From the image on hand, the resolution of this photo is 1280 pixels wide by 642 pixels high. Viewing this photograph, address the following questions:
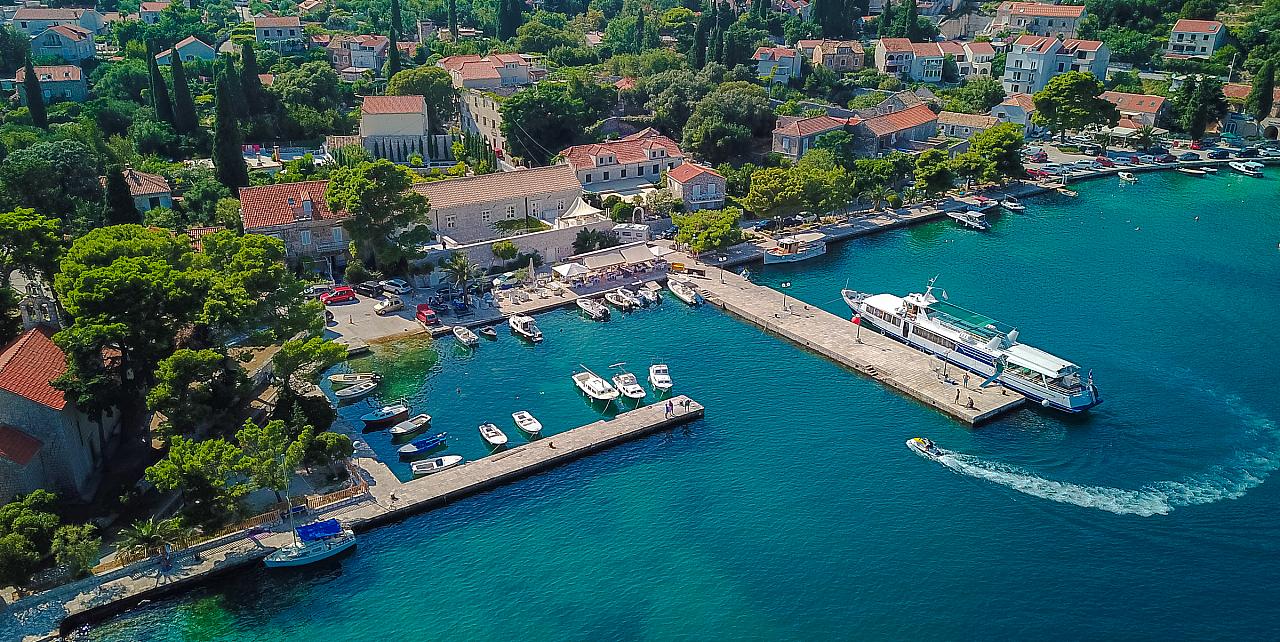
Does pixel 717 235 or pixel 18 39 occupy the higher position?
pixel 18 39

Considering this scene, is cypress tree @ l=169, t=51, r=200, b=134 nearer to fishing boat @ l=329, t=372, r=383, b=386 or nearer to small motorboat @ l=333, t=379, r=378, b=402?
fishing boat @ l=329, t=372, r=383, b=386

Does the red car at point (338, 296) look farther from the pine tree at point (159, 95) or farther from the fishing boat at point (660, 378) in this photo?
the pine tree at point (159, 95)

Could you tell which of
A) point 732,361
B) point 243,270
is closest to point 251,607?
point 243,270

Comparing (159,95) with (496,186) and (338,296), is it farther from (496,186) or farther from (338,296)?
(338,296)

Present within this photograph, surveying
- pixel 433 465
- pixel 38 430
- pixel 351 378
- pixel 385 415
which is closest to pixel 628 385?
pixel 433 465

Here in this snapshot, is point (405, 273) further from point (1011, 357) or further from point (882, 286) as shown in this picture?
point (1011, 357)
